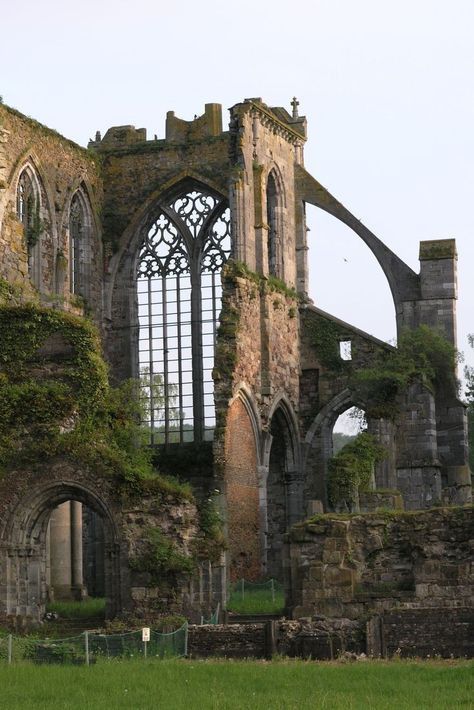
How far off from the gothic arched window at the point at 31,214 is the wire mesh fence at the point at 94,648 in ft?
49.6

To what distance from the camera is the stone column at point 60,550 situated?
4125 centimetres

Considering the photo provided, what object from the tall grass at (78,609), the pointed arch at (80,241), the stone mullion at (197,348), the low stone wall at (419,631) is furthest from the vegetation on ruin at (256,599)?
the pointed arch at (80,241)

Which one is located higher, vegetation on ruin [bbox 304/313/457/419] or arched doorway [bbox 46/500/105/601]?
vegetation on ruin [bbox 304/313/457/419]

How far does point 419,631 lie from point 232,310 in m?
16.4

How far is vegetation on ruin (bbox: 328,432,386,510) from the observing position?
40.8 metres

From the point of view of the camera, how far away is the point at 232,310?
42438mm

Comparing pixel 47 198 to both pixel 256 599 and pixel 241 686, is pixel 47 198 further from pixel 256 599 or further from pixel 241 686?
pixel 241 686

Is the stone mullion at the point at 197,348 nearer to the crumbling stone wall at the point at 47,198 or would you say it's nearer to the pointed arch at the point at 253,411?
the pointed arch at the point at 253,411

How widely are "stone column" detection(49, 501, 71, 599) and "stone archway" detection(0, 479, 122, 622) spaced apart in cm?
586

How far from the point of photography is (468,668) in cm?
2417

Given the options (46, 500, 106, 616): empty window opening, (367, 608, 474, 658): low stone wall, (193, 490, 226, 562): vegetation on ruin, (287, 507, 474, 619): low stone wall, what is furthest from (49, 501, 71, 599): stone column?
(367, 608, 474, 658): low stone wall

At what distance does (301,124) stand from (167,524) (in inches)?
675

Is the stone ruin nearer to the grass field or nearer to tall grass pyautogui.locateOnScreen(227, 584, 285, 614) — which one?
tall grass pyautogui.locateOnScreen(227, 584, 285, 614)

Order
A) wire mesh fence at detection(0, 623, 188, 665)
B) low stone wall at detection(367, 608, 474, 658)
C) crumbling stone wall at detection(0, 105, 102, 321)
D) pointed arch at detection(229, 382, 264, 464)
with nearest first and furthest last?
low stone wall at detection(367, 608, 474, 658), wire mesh fence at detection(0, 623, 188, 665), crumbling stone wall at detection(0, 105, 102, 321), pointed arch at detection(229, 382, 264, 464)
